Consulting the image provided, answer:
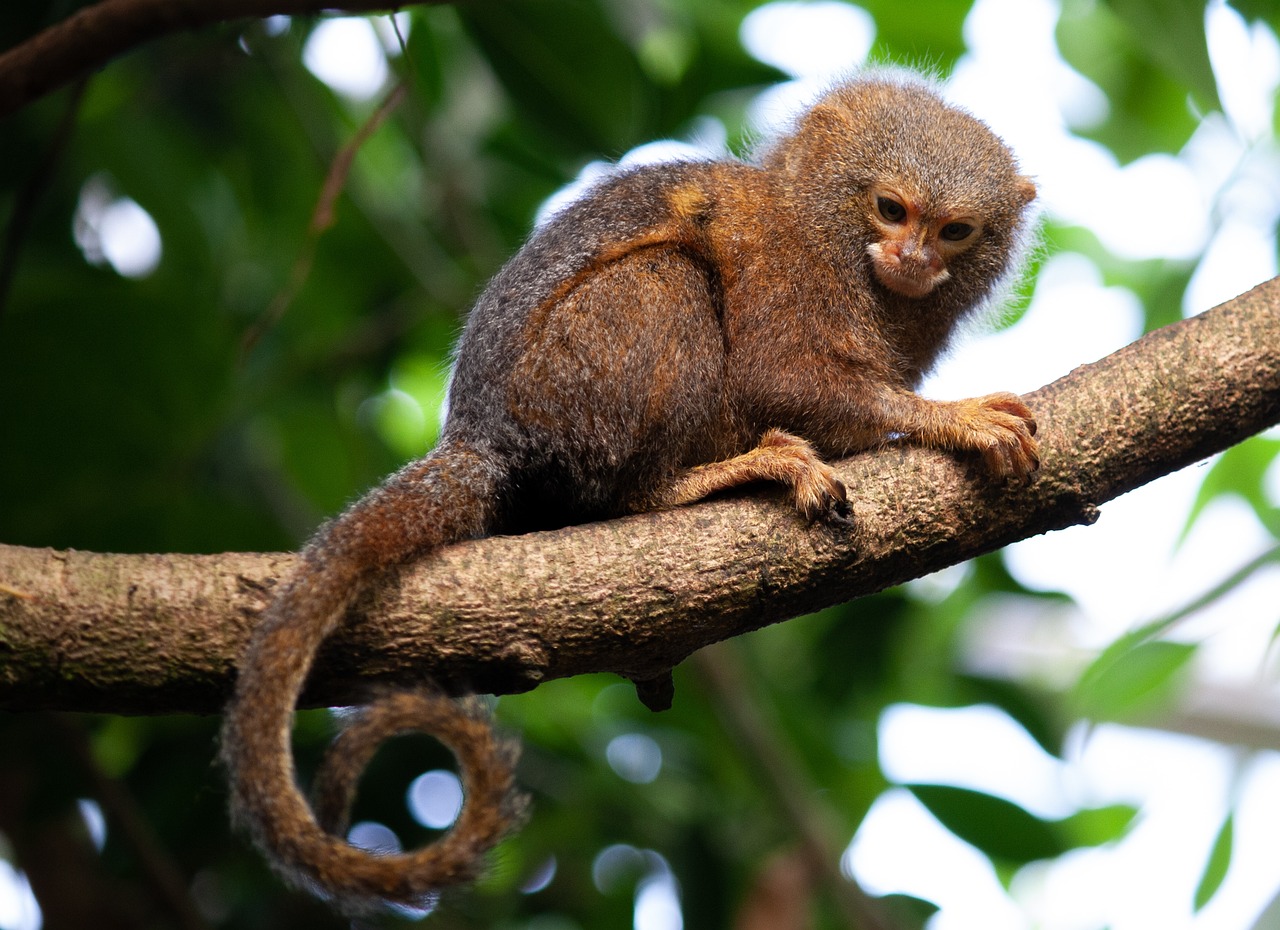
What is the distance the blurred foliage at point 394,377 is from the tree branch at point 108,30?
0.62m

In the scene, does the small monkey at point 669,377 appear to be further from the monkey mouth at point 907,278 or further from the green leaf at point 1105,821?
the green leaf at point 1105,821

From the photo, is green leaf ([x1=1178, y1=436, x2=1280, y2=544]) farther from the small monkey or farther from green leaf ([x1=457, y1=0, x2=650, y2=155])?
green leaf ([x1=457, y1=0, x2=650, y2=155])

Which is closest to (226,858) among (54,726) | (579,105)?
(54,726)

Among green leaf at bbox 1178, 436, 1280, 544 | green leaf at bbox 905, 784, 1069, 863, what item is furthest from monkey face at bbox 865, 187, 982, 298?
green leaf at bbox 905, 784, 1069, 863

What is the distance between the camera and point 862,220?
3.57m

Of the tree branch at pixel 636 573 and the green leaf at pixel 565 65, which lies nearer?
the tree branch at pixel 636 573

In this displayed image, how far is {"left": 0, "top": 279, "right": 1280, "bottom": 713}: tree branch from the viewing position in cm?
238

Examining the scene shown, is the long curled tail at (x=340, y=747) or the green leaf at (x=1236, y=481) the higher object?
the green leaf at (x=1236, y=481)

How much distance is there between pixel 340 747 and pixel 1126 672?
295 centimetres

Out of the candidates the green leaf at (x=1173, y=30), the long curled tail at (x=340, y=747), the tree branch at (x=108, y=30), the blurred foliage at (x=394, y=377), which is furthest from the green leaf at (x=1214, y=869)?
the tree branch at (x=108, y=30)

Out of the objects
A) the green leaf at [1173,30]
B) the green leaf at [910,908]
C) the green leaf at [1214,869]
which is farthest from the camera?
the green leaf at [910,908]

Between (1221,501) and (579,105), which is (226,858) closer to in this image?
(579,105)

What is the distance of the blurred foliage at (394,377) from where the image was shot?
13.9ft

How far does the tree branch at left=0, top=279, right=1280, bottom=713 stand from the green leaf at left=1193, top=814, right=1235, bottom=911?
7.44ft
